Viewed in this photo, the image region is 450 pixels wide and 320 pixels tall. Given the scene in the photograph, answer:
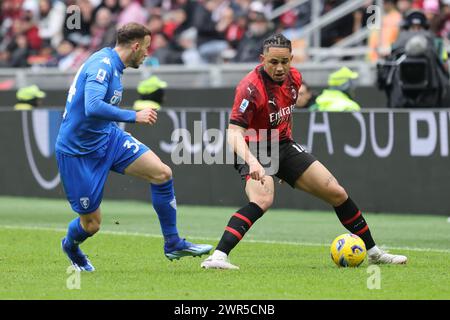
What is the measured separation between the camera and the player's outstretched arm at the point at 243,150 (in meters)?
9.73

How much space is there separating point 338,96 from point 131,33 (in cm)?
716

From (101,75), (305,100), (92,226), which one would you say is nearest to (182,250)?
(92,226)

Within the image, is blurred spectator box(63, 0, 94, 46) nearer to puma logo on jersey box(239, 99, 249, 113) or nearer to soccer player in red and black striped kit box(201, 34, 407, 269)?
soccer player in red and black striped kit box(201, 34, 407, 269)

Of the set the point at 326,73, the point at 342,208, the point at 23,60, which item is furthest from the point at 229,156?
the point at 23,60

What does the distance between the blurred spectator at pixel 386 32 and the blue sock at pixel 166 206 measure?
1073 centimetres

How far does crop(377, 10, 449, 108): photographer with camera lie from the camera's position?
17391 mm

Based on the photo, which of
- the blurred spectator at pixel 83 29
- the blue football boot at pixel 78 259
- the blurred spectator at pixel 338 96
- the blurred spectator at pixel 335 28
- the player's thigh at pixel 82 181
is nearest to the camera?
the player's thigh at pixel 82 181

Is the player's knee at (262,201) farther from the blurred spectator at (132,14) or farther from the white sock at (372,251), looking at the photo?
the blurred spectator at (132,14)

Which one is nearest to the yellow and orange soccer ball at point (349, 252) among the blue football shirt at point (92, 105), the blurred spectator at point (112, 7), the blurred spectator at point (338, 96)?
the blue football shirt at point (92, 105)

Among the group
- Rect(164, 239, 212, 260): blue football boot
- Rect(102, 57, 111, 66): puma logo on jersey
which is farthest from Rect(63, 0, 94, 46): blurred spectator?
Rect(102, 57, 111, 66): puma logo on jersey

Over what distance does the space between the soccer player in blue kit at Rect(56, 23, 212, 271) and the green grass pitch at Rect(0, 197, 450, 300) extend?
49cm

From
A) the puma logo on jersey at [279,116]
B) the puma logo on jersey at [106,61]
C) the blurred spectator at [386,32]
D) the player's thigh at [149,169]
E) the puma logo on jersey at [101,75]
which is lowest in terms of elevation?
the player's thigh at [149,169]

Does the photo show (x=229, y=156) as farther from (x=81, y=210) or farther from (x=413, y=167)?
(x=81, y=210)

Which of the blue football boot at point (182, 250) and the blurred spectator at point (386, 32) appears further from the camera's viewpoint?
the blurred spectator at point (386, 32)
